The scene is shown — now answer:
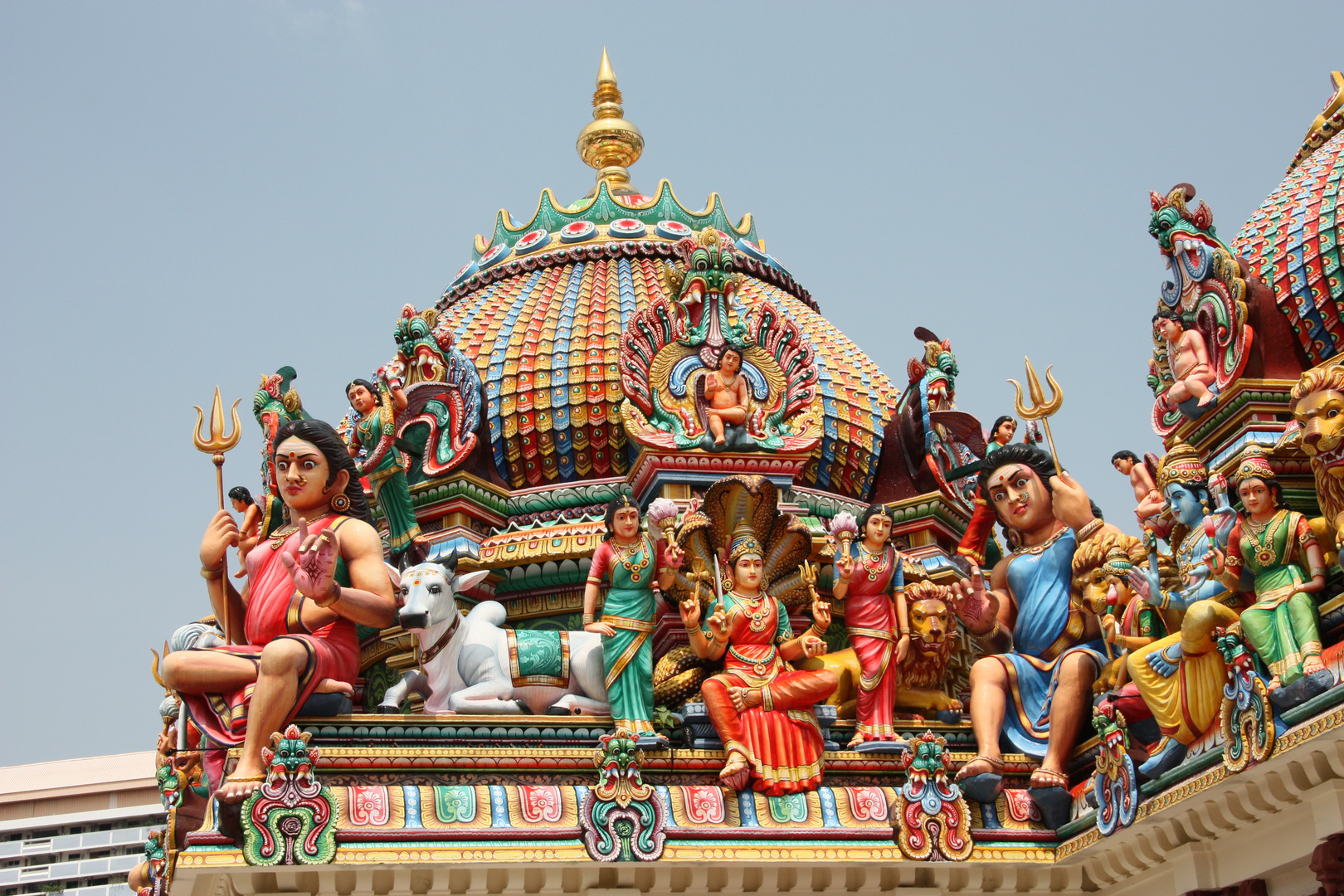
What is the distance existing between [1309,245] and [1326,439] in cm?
519

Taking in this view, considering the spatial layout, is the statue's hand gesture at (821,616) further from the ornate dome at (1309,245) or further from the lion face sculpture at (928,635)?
the ornate dome at (1309,245)

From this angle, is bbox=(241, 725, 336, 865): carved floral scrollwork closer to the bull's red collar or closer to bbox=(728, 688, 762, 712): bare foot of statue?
the bull's red collar

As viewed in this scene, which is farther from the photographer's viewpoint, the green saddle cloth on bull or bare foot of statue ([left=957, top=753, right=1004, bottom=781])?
the green saddle cloth on bull

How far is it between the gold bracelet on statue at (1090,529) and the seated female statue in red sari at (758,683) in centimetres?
269

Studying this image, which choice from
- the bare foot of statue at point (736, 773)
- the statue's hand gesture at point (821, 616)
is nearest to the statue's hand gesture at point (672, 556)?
the statue's hand gesture at point (821, 616)

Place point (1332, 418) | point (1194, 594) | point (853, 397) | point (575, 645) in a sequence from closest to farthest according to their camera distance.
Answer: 1. point (1332, 418)
2. point (1194, 594)
3. point (575, 645)
4. point (853, 397)

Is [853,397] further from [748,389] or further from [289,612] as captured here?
[289,612]

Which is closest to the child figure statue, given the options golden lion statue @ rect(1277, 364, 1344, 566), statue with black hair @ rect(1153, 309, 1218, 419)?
statue with black hair @ rect(1153, 309, 1218, 419)

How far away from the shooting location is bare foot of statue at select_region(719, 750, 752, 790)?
17.2 meters

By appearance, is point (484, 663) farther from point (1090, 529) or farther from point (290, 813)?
point (1090, 529)

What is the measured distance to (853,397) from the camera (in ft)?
79.6

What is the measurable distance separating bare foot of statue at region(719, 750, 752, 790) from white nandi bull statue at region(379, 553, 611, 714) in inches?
63.1

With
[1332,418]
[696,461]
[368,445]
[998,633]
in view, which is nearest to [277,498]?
[368,445]

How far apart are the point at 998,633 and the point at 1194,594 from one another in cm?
333
